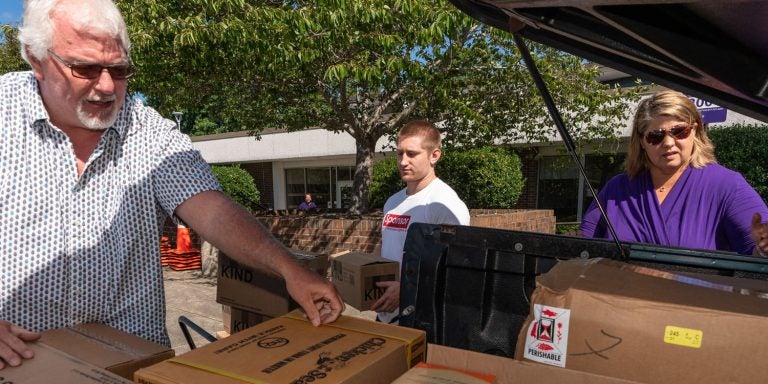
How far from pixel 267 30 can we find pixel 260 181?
58.6ft

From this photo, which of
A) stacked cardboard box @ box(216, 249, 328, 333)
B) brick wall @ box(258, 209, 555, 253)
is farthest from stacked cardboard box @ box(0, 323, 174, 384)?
brick wall @ box(258, 209, 555, 253)

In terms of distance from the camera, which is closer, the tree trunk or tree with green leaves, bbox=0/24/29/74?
the tree trunk

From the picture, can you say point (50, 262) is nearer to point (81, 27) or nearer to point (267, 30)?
point (81, 27)

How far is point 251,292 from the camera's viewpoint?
1.92 meters

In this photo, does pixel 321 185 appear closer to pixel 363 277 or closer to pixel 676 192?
pixel 363 277

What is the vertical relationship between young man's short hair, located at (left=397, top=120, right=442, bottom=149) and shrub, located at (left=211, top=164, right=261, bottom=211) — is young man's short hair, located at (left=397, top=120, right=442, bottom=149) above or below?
above

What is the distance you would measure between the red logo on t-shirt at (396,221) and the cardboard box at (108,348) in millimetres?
1671

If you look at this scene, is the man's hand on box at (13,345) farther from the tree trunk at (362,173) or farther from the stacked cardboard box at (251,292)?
the tree trunk at (362,173)

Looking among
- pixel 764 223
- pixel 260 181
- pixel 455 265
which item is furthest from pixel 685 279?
pixel 260 181

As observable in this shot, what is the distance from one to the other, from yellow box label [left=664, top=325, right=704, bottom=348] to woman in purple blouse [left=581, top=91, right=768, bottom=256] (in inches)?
46.2

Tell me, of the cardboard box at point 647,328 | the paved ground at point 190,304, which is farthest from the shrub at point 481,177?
the cardboard box at point 647,328

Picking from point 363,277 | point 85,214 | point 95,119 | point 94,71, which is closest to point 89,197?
point 85,214

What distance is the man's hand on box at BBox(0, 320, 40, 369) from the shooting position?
113 centimetres

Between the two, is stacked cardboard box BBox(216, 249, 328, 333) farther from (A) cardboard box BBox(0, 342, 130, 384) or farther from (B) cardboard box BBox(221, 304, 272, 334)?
(A) cardboard box BBox(0, 342, 130, 384)
